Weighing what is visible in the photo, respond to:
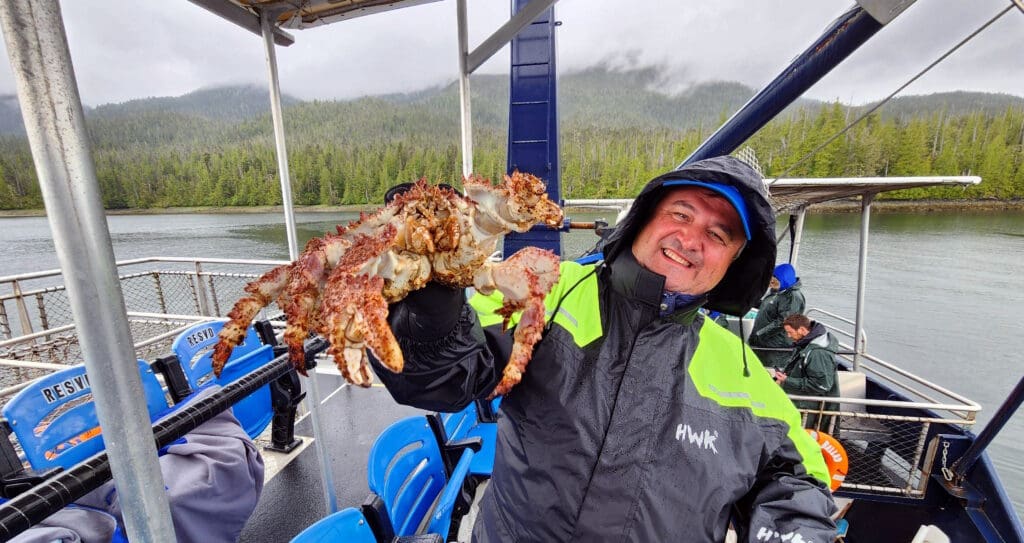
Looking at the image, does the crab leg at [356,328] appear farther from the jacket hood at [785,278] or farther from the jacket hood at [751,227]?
the jacket hood at [785,278]

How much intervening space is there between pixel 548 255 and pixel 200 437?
2.08 metres

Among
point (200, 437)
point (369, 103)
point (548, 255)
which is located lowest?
point (200, 437)

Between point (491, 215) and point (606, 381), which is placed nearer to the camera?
point (491, 215)

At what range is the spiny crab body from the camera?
1064 millimetres

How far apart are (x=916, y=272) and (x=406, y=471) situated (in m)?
30.2

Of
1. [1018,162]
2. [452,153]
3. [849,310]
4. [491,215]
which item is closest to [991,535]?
[491,215]

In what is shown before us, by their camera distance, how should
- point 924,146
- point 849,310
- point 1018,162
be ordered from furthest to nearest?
point 924,146 → point 1018,162 → point 849,310

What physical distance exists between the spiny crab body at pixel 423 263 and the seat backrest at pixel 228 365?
1.99 meters

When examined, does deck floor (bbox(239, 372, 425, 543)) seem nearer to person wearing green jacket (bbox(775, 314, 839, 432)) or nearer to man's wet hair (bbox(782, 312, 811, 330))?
person wearing green jacket (bbox(775, 314, 839, 432))

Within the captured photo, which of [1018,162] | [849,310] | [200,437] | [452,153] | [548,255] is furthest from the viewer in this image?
[1018,162]

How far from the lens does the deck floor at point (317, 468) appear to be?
3.00 meters

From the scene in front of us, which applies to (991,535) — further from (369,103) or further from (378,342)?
(369,103)

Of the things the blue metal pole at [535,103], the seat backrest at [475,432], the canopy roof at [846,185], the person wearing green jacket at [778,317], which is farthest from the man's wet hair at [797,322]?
the seat backrest at [475,432]

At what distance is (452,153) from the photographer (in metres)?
3.97
